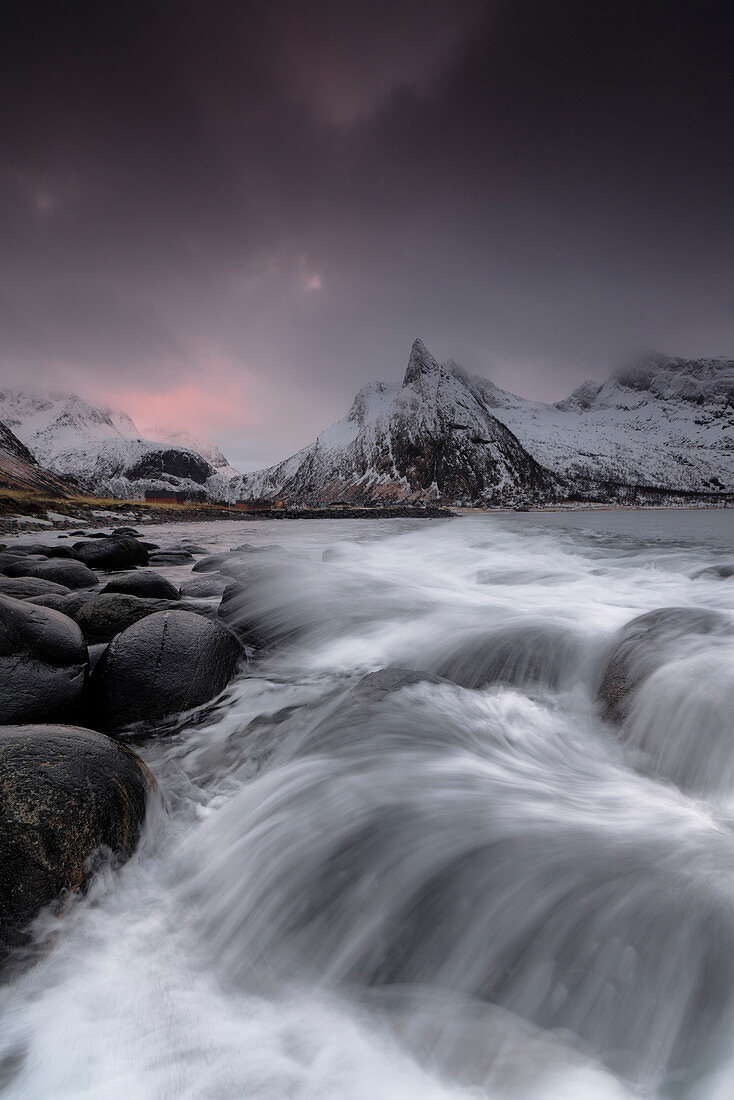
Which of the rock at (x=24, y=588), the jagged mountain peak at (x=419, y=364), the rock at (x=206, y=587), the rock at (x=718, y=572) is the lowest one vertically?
the rock at (x=206, y=587)

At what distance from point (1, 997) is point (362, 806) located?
1.43 meters

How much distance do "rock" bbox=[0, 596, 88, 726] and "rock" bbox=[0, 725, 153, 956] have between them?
1060 mm

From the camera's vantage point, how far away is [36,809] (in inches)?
71.3

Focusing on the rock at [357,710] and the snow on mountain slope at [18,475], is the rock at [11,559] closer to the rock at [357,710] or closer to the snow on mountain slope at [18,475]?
the rock at [357,710]

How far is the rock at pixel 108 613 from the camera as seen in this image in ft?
15.0

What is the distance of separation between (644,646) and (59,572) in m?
8.06

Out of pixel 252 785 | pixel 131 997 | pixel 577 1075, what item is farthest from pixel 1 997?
pixel 577 1075

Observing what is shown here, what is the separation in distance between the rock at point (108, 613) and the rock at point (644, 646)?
3.73m

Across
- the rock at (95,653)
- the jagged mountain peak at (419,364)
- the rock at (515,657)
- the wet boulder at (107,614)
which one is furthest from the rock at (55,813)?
the jagged mountain peak at (419,364)

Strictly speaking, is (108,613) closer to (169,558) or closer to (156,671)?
(156,671)

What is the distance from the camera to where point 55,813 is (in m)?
1.84

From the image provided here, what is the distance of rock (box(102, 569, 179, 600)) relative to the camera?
622cm

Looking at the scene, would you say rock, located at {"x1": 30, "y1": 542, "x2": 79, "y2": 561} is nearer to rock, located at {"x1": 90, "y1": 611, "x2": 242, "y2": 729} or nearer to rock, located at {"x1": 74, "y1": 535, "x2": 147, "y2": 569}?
rock, located at {"x1": 74, "y1": 535, "x2": 147, "y2": 569}

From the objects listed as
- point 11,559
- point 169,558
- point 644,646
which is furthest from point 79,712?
point 169,558
